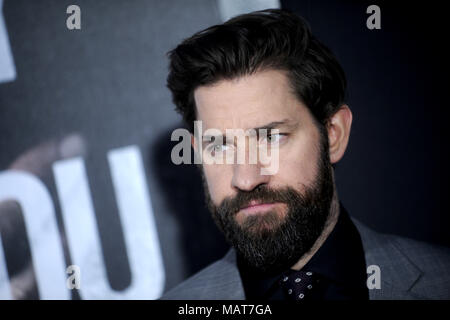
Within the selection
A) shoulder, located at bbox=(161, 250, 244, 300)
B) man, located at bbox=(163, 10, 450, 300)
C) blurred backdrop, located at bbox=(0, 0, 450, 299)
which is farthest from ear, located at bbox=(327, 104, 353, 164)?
shoulder, located at bbox=(161, 250, 244, 300)

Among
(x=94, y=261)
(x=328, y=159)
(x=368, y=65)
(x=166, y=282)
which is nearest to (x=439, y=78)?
(x=368, y=65)

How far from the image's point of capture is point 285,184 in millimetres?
1648

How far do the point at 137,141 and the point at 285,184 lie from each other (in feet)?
3.31

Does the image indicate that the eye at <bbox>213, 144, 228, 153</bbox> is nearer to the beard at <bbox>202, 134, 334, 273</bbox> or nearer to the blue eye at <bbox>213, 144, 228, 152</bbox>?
the blue eye at <bbox>213, 144, 228, 152</bbox>

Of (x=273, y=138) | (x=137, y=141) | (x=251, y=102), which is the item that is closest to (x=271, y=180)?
(x=273, y=138)

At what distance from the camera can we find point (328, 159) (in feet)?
5.87

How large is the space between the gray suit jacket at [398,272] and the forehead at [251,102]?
0.59 metres

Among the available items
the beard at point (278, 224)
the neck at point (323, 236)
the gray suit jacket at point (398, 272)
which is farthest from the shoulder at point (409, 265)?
the beard at point (278, 224)

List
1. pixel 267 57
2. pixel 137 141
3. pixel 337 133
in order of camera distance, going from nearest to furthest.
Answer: pixel 267 57, pixel 337 133, pixel 137 141

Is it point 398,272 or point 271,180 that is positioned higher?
point 271,180

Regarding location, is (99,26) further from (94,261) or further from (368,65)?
(368,65)

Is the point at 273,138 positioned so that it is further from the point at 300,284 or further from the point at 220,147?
the point at 300,284

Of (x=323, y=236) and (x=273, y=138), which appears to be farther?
(x=323, y=236)
